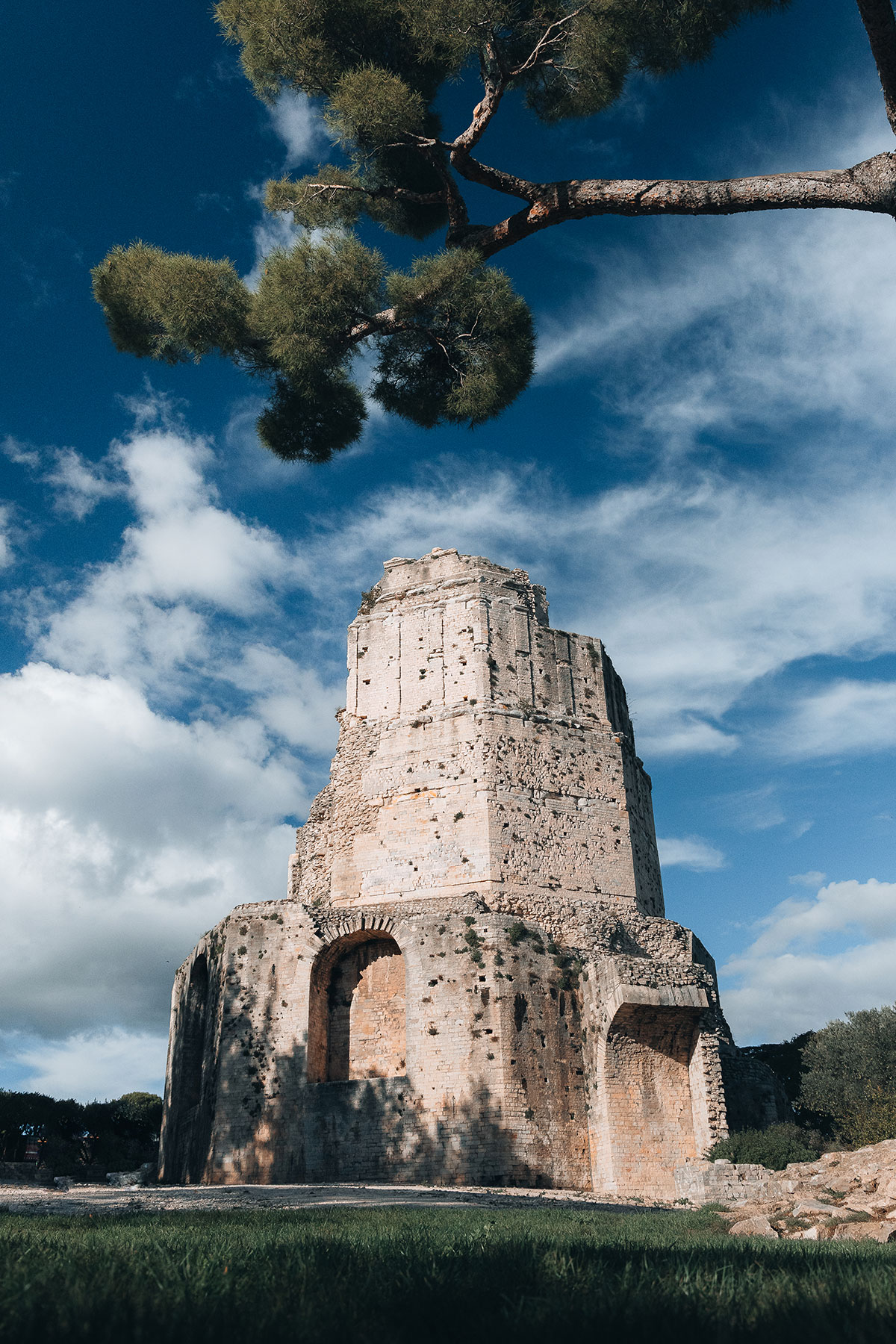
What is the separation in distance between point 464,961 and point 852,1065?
8.99 m

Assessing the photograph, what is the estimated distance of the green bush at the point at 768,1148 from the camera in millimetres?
13320

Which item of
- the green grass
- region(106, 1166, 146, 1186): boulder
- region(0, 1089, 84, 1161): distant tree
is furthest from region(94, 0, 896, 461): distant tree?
region(0, 1089, 84, 1161): distant tree

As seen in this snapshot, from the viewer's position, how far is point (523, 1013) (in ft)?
51.4

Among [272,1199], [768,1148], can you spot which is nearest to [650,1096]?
[768,1148]

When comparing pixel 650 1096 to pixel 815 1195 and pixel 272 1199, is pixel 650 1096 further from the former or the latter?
pixel 272 1199

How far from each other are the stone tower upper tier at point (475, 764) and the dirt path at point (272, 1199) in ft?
20.7

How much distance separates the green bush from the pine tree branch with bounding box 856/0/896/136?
40.8 ft

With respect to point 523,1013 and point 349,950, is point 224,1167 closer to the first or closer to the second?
point 349,950

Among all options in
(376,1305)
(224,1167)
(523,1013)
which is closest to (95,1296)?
(376,1305)

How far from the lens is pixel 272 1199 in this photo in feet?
32.3

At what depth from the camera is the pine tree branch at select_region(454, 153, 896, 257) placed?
7.24m

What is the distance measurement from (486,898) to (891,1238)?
11.1 meters

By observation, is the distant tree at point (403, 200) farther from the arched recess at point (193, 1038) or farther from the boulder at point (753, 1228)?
the arched recess at point (193, 1038)

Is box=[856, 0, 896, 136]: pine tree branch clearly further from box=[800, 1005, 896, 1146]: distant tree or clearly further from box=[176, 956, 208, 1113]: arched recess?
box=[176, 956, 208, 1113]: arched recess
